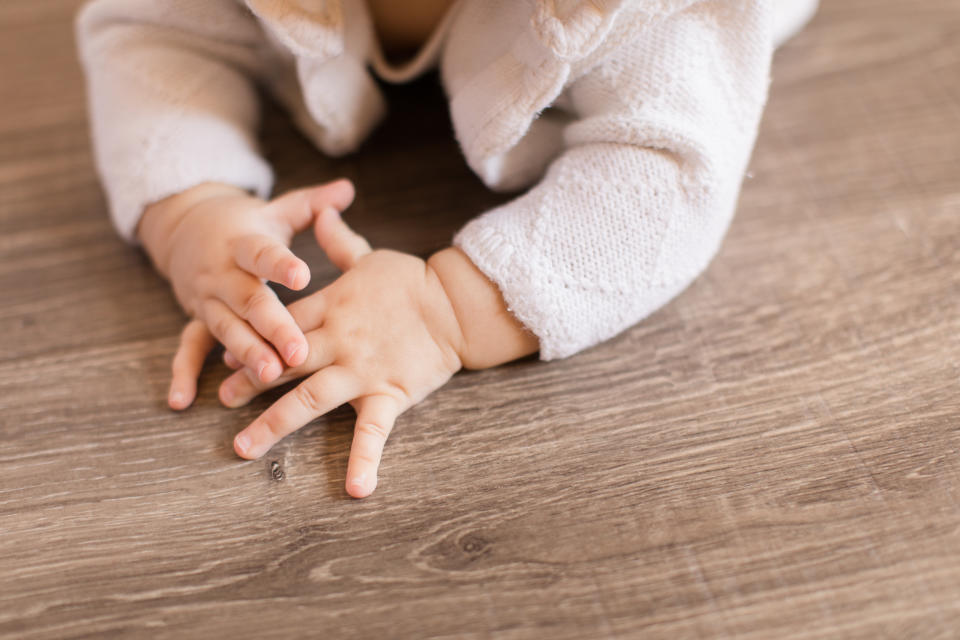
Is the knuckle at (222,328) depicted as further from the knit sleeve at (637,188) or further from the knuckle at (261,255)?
the knit sleeve at (637,188)

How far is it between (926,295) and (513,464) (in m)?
0.36

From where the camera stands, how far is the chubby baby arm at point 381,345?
1.71 ft

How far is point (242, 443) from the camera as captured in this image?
0.52 m

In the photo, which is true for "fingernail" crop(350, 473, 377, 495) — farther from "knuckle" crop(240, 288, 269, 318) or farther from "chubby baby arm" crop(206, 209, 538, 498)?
"knuckle" crop(240, 288, 269, 318)

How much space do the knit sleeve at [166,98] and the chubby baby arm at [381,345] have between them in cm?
17

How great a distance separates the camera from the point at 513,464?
52 centimetres

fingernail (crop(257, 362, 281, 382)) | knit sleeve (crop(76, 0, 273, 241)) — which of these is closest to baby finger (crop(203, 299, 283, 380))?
fingernail (crop(257, 362, 281, 382))

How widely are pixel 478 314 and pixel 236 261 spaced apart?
181 mm

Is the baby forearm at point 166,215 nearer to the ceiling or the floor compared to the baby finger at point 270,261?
nearer to the floor

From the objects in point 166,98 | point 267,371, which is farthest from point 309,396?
point 166,98

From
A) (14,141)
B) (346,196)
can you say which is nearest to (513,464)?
(346,196)

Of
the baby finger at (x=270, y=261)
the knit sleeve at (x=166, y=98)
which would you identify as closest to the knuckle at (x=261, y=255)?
the baby finger at (x=270, y=261)

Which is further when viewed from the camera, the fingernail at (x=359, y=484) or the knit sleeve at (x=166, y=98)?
the knit sleeve at (x=166, y=98)

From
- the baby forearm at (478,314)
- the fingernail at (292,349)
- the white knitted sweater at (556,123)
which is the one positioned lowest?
the fingernail at (292,349)
